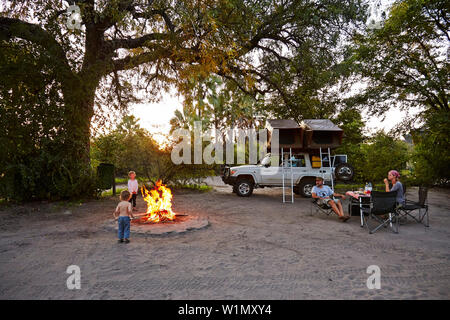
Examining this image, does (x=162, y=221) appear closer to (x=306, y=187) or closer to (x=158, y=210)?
(x=158, y=210)

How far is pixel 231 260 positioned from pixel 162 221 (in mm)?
3147

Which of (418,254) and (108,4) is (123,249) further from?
(108,4)

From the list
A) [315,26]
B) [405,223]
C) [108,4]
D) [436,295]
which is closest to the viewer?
[436,295]

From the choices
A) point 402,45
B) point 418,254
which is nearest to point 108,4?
point 418,254

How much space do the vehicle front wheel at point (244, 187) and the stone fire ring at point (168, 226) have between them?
5568 mm

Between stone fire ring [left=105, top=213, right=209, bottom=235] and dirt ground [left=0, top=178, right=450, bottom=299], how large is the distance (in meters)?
0.18

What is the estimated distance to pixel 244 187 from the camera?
43.2 feet

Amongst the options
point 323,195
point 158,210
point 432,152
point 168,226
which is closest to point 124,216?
point 168,226

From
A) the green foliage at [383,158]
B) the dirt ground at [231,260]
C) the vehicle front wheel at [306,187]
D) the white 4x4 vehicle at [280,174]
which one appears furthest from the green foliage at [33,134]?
the green foliage at [383,158]

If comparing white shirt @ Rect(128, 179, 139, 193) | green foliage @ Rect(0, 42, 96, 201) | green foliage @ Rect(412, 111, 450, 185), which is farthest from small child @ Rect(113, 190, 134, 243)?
green foliage @ Rect(412, 111, 450, 185)

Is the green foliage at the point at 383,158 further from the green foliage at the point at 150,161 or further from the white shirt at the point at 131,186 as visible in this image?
the white shirt at the point at 131,186

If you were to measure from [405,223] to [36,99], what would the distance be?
12164 mm

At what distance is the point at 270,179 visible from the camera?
1297 centimetres

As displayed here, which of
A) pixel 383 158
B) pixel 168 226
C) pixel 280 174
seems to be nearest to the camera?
pixel 168 226
